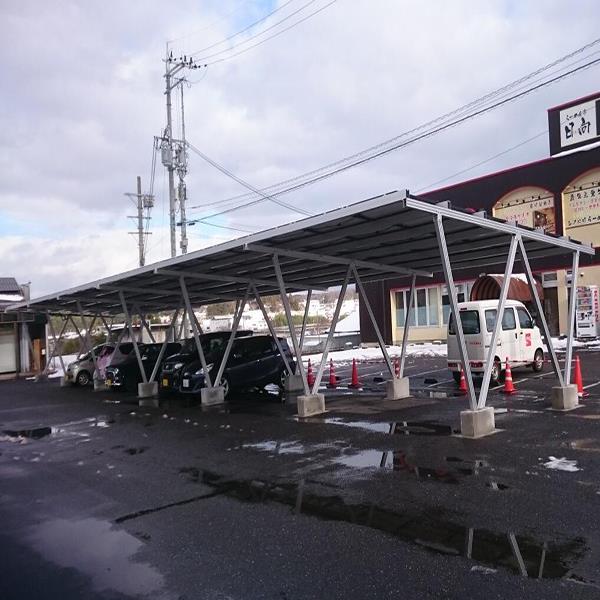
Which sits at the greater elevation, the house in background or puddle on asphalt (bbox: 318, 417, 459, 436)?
the house in background

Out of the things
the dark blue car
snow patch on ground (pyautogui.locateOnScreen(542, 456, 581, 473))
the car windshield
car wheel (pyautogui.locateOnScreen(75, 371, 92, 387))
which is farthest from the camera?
car wheel (pyautogui.locateOnScreen(75, 371, 92, 387))

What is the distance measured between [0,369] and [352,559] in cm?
2962

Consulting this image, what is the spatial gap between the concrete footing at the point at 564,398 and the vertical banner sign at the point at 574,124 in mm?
19840

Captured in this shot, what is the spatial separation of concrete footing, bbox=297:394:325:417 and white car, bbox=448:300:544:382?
3.76 meters

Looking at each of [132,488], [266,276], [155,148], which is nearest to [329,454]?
[132,488]

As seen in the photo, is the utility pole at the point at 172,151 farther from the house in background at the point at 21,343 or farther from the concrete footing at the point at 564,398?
the concrete footing at the point at 564,398

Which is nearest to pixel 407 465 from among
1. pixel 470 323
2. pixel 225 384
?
pixel 470 323

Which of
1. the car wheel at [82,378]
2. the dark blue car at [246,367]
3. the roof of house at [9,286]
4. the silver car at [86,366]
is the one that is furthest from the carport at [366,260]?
the roof of house at [9,286]

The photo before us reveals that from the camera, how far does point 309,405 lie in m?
11.2

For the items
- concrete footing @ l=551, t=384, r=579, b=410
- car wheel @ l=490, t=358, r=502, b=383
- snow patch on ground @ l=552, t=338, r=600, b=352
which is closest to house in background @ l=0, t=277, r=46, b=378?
car wheel @ l=490, t=358, r=502, b=383

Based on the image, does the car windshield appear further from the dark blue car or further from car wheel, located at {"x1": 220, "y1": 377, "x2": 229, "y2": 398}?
car wheel, located at {"x1": 220, "y1": 377, "x2": 229, "y2": 398}

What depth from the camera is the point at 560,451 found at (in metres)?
A: 7.33

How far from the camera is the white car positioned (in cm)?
1365

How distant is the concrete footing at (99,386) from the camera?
19944mm
